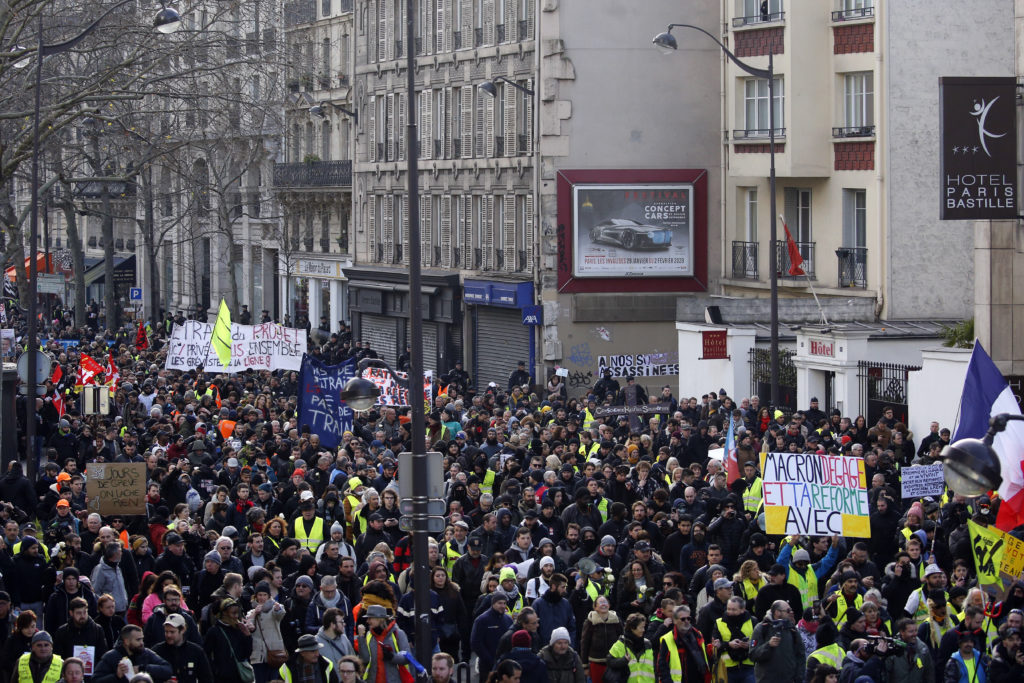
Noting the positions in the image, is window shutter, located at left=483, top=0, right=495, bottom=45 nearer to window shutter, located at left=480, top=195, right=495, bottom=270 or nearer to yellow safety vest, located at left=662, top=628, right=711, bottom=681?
window shutter, located at left=480, top=195, right=495, bottom=270

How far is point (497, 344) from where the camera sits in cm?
4566

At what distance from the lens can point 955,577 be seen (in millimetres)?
14180

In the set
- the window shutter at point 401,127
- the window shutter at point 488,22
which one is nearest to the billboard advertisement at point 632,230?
the window shutter at point 488,22

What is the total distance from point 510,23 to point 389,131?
29.0ft

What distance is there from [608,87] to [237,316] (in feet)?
73.3

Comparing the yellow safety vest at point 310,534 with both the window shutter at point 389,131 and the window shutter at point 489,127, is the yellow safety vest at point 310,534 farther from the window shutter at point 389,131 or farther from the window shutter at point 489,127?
the window shutter at point 389,131

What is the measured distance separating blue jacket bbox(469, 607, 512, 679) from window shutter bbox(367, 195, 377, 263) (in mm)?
40975

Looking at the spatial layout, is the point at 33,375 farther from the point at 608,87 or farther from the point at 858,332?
the point at 608,87

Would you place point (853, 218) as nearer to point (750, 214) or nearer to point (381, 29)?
point (750, 214)

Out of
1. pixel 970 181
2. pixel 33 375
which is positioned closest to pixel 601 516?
pixel 970 181

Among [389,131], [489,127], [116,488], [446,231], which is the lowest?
[116,488]

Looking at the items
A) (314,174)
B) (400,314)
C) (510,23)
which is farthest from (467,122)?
(314,174)

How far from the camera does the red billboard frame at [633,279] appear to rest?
42344mm

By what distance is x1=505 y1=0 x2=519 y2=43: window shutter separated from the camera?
146ft
